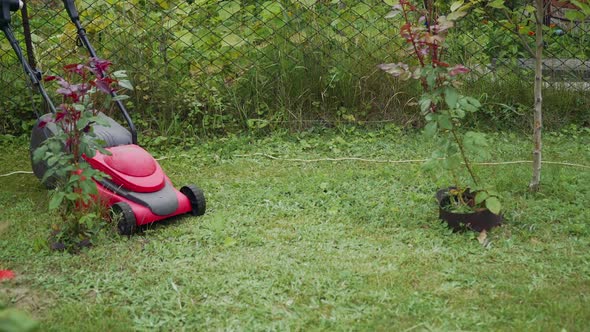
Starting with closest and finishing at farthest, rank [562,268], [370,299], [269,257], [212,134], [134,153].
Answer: [370,299]
[562,268]
[269,257]
[134,153]
[212,134]

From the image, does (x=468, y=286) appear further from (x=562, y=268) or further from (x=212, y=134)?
(x=212, y=134)

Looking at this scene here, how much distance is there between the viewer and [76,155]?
10.3 feet

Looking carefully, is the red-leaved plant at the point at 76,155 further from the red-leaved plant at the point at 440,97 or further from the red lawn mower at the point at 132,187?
the red-leaved plant at the point at 440,97

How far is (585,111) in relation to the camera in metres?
5.16

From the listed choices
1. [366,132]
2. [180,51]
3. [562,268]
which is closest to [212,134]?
[180,51]

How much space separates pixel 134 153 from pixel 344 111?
2094 mm

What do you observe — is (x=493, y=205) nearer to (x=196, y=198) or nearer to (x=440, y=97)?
(x=440, y=97)

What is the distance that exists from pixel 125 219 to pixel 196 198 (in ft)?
1.44

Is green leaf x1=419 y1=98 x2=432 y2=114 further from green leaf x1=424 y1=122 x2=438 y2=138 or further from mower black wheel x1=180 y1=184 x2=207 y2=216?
mower black wheel x1=180 y1=184 x2=207 y2=216

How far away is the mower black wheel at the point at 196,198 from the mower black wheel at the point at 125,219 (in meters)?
0.38

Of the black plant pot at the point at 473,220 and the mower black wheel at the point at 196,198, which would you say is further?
the mower black wheel at the point at 196,198

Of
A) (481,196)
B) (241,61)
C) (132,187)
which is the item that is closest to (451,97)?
(481,196)

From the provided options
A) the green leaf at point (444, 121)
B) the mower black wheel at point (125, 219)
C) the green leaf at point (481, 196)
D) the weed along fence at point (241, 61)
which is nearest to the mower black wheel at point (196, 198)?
the mower black wheel at point (125, 219)

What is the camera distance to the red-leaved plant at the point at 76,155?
3.08 meters
